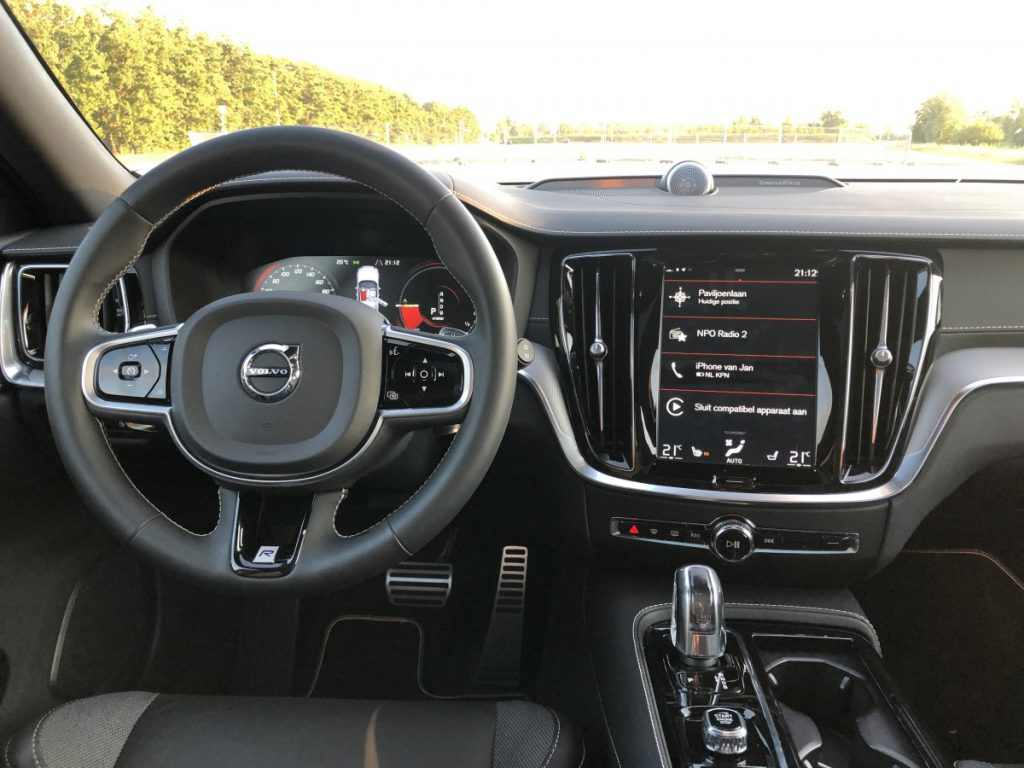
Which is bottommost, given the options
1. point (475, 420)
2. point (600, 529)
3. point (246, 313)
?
point (600, 529)

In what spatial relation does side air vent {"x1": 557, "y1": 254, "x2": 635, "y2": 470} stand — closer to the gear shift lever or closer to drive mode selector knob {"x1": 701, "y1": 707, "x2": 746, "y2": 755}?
the gear shift lever

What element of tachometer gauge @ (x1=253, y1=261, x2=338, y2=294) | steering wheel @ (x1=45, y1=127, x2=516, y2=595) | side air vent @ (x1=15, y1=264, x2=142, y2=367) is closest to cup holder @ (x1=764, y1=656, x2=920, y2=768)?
steering wheel @ (x1=45, y1=127, x2=516, y2=595)

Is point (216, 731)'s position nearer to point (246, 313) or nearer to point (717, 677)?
point (246, 313)

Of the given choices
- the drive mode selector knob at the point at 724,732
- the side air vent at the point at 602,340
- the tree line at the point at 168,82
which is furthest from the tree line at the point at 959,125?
the drive mode selector knob at the point at 724,732

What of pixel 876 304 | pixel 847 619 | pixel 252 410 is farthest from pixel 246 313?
pixel 847 619

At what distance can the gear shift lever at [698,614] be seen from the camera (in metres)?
1.52

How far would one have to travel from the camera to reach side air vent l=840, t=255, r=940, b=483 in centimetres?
168

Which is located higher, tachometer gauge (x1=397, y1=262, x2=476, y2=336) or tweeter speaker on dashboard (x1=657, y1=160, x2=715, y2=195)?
tweeter speaker on dashboard (x1=657, y1=160, x2=715, y2=195)

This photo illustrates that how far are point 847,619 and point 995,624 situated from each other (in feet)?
2.24

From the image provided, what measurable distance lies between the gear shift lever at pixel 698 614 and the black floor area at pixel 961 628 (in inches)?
31.8

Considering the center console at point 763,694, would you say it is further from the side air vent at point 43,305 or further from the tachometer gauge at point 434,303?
the side air vent at point 43,305

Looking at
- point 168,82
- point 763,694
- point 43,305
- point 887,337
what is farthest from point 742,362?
point 43,305

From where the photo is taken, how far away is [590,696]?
5.83 ft

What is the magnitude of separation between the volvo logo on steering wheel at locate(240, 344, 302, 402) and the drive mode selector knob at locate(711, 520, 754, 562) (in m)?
0.96
